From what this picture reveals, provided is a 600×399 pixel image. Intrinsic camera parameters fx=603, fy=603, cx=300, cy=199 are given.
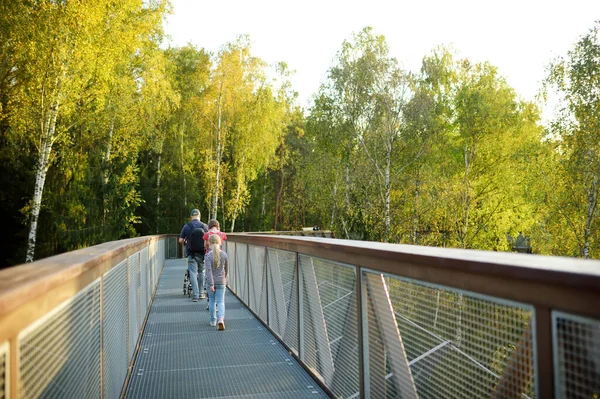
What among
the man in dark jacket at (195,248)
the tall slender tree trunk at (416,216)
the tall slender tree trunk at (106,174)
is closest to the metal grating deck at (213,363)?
the man in dark jacket at (195,248)

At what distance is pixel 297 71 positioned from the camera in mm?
48312

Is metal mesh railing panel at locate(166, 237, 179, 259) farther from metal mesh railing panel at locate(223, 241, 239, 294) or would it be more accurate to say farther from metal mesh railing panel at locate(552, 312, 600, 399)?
metal mesh railing panel at locate(552, 312, 600, 399)

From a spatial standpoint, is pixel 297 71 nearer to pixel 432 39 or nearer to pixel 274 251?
pixel 432 39

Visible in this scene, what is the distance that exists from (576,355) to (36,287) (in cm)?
176

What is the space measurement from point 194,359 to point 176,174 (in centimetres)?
3482

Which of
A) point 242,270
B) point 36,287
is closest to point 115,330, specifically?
point 36,287

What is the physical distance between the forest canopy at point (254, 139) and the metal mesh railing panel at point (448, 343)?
1828 cm

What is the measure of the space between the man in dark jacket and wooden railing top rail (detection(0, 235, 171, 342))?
847 cm

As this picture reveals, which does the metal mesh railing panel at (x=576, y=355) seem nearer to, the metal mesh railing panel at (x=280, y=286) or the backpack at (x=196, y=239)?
the metal mesh railing panel at (x=280, y=286)

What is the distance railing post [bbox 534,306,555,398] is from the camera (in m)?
1.91

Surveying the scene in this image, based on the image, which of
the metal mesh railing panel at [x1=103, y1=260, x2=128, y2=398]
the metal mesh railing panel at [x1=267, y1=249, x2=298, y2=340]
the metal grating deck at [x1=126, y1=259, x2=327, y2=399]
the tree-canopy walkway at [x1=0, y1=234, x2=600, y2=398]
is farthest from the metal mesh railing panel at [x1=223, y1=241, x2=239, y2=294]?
the metal mesh railing panel at [x1=103, y1=260, x2=128, y2=398]

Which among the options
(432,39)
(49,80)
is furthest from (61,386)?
(432,39)

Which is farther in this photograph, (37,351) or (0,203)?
(0,203)

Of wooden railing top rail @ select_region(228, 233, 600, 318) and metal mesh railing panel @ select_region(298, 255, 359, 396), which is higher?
wooden railing top rail @ select_region(228, 233, 600, 318)
